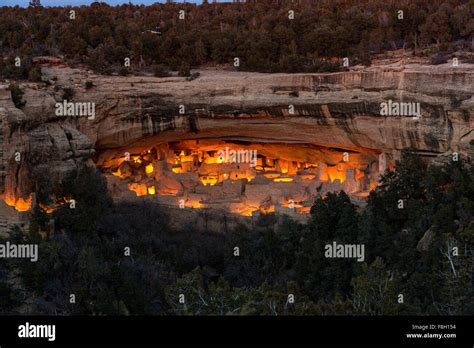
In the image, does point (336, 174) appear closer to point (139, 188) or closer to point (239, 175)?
point (239, 175)

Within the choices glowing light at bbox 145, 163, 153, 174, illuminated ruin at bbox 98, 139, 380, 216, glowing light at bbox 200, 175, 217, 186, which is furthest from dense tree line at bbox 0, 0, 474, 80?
glowing light at bbox 200, 175, 217, 186

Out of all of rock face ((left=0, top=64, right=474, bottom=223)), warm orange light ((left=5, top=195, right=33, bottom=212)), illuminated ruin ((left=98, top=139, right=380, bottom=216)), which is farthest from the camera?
illuminated ruin ((left=98, top=139, right=380, bottom=216))

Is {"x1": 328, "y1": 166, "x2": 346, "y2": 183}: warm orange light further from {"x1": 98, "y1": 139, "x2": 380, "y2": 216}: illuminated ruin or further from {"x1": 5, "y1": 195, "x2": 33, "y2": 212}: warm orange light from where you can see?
{"x1": 5, "y1": 195, "x2": 33, "y2": 212}: warm orange light

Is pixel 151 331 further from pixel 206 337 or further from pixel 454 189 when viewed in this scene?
pixel 454 189

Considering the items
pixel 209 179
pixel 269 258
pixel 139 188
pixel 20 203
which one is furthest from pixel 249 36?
pixel 20 203

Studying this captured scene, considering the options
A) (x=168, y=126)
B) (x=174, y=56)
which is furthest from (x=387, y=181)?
(x=174, y=56)

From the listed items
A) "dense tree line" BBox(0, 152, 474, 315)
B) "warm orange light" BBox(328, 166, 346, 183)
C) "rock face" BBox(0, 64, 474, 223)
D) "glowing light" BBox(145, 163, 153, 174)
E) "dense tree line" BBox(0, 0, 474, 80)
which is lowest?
"dense tree line" BBox(0, 152, 474, 315)
